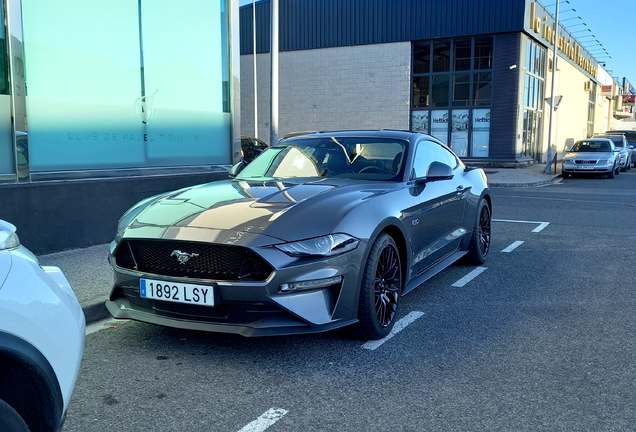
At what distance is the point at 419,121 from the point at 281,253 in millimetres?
25026

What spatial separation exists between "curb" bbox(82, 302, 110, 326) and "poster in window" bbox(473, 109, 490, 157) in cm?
2371

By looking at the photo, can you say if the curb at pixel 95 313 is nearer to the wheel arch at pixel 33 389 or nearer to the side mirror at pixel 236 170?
the side mirror at pixel 236 170

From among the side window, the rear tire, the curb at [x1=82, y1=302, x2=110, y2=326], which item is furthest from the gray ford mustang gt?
the rear tire

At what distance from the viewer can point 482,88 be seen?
26312 mm

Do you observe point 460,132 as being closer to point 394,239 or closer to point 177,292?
point 394,239

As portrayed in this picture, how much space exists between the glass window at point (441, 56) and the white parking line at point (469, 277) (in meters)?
21.7

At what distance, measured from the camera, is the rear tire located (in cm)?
189

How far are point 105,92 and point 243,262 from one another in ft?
17.8

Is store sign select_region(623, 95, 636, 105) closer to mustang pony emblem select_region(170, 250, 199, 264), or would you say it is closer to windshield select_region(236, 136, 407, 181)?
windshield select_region(236, 136, 407, 181)

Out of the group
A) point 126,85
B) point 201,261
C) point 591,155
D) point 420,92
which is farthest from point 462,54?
point 201,261

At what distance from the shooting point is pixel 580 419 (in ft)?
9.95

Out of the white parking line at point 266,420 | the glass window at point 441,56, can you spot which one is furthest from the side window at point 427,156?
the glass window at point 441,56

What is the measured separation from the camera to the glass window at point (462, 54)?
86.1 ft

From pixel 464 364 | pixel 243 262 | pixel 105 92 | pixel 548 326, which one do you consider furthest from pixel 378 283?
pixel 105 92
